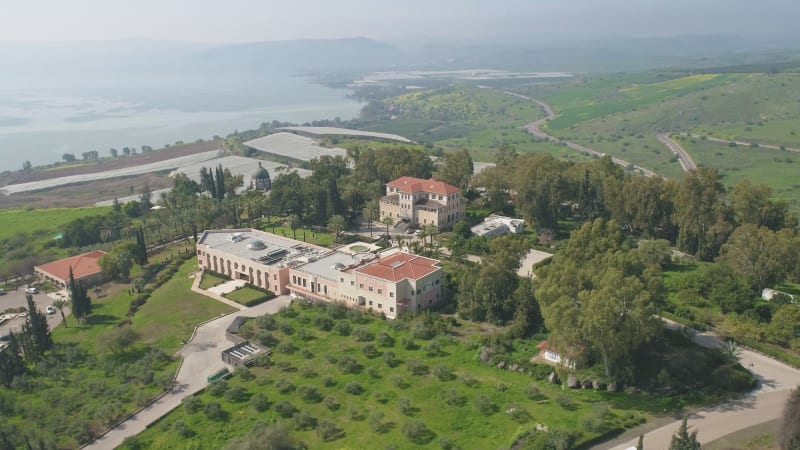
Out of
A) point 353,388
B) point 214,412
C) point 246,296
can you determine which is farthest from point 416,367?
point 246,296

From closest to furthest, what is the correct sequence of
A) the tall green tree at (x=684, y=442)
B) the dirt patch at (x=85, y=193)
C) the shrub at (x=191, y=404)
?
the tall green tree at (x=684, y=442) → the shrub at (x=191, y=404) → the dirt patch at (x=85, y=193)

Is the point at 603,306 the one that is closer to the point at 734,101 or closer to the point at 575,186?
the point at 575,186

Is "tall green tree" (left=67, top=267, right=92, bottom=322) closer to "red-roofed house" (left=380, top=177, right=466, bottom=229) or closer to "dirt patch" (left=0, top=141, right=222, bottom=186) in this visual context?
"red-roofed house" (left=380, top=177, right=466, bottom=229)

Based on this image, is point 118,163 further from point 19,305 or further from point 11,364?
point 11,364

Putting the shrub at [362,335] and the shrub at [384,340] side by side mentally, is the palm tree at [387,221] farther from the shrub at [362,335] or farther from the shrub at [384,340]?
the shrub at [384,340]

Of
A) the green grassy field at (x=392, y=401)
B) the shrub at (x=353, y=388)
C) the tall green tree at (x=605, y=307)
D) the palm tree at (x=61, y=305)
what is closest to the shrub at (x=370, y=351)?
the green grassy field at (x=392, y=401)

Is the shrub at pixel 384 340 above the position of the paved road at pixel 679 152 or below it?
below

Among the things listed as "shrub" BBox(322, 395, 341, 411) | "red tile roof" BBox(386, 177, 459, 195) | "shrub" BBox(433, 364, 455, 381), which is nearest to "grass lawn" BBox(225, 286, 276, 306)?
"shrub" BBox(322, 395, 341, 411)
